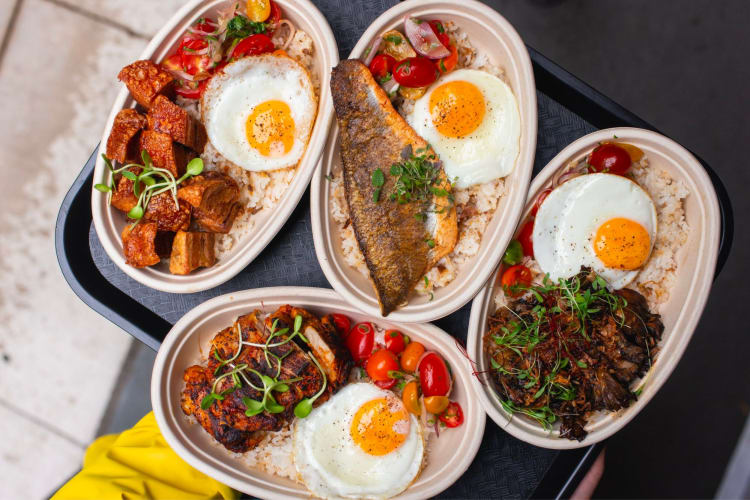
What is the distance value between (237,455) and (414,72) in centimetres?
270

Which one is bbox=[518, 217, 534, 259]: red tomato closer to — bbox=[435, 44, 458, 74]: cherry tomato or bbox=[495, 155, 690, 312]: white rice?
bbox=[495, 155, 690, 312]: white rice

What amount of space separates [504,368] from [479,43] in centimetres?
205

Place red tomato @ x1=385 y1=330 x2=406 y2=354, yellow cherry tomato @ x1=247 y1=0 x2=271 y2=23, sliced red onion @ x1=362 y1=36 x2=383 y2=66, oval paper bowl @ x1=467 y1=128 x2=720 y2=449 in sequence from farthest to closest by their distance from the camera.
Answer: red tomato @ x1=385 y1=330 x2=406 y2=354 < yellow cherry tomato @ x1=247 y1=0 x2=271 y2=23 < sliced red onion @ x1=362 y1=36 x2=383 y2=66 < oval paper bowl @ x1=467 y1=128 x2=720 y2=449

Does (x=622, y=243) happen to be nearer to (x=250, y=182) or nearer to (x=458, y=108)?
(x=458, y=108)

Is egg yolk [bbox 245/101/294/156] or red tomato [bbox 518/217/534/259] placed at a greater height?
egg yolk [bbox 245/101/294/156]

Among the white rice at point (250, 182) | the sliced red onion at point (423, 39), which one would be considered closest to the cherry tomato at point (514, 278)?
the sliced red onion at point (423, 39)

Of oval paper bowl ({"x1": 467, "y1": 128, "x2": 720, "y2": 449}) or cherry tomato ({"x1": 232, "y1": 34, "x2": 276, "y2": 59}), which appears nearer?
oval paper bowl ({"x1": 467, "y1": 128, "x2": 720, "y2": 449})

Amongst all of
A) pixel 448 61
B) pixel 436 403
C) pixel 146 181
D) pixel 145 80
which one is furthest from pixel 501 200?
pixel 145 80

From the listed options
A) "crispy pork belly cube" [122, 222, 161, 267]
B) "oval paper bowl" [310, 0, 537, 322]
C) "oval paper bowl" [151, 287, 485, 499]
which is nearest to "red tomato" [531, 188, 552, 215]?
"oval paper bowl" [310, 0, 537, 322]

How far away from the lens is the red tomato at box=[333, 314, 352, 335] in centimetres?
329

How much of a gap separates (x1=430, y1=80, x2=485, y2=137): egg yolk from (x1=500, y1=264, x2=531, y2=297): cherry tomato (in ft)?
2.98

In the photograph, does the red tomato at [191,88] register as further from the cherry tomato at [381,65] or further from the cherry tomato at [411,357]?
the cherry tomato at [411,357]

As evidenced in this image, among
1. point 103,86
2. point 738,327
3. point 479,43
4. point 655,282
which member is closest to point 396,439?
point 655,282

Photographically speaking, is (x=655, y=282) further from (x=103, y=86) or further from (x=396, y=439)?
(x=103, y=86)
